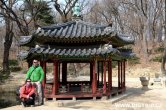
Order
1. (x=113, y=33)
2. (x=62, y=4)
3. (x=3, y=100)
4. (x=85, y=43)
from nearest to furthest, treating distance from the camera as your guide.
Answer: (x=113, y=33) < (x=85, y=43) < (x=3, y=100) < (x=62, y=4)

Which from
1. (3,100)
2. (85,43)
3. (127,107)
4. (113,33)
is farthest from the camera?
(3,100)

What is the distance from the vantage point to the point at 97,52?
52.1ft

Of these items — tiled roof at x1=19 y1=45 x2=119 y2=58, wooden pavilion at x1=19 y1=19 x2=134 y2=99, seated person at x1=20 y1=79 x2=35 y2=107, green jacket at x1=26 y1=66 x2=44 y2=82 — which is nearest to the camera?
seated person at x1=20 y1=79 x2=35 y2=107

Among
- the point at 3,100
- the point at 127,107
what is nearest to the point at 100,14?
the point at 3,100

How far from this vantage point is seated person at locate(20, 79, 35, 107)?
38.8 ft

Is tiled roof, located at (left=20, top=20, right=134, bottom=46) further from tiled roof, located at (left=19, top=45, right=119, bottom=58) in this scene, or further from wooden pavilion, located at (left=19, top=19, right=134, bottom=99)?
tiled roof, located at (left=19, top=45, right=119, bottom=58)

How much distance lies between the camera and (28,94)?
1190cm

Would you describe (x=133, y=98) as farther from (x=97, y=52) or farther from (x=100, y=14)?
(x=100, y=14)

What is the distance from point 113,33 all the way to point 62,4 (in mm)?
22593

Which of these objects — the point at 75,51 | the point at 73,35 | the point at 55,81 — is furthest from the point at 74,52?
the point at 55,81

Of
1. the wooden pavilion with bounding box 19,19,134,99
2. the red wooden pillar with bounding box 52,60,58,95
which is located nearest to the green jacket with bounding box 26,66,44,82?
the wooden pavilion with bounding box 19,19,134,99

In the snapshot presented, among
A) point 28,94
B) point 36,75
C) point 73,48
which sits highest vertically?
point 73,48

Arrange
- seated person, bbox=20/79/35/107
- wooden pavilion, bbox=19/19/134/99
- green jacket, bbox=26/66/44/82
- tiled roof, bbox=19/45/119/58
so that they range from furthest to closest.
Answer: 1. wooden pavilion, bbox=19/19/134/99
2. tiled roof, bbox=19/45/119/58
3. green jacket, bbox=26/66/44/82
4. seated person, bbox=20/79/35/107

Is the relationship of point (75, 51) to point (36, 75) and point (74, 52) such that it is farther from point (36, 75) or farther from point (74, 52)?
point (36, 75)
